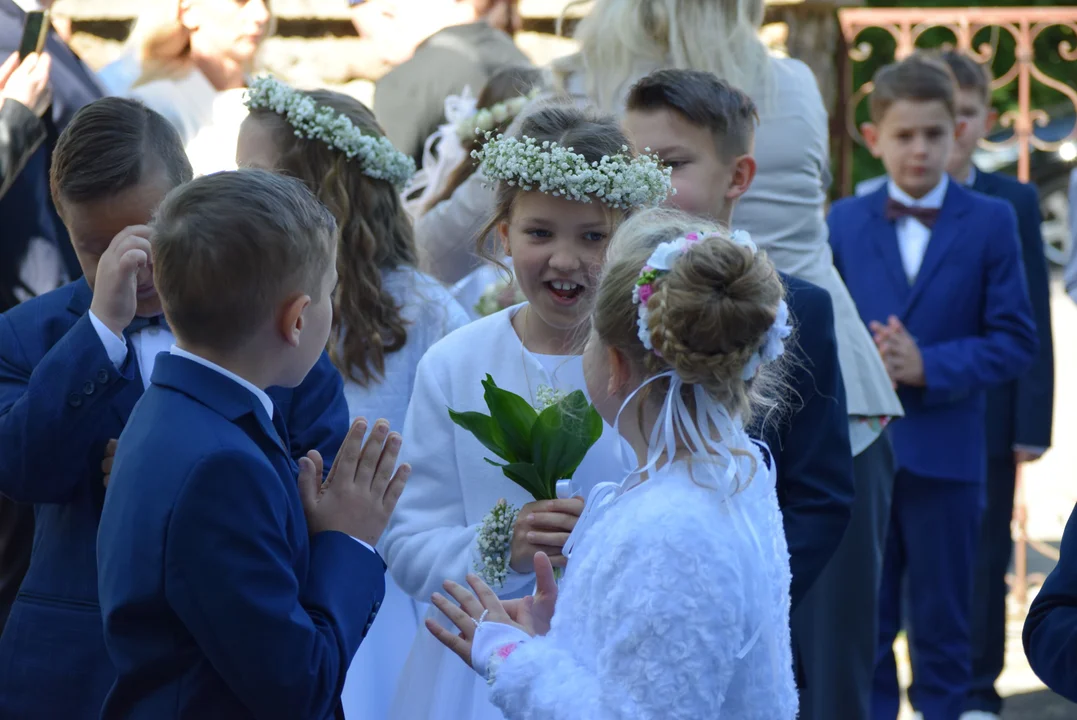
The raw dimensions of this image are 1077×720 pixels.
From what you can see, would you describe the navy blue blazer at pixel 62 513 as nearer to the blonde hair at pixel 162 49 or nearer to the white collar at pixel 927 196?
the blonde hair at pixel 162 49

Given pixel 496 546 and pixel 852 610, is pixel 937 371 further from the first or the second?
pixel 496 546

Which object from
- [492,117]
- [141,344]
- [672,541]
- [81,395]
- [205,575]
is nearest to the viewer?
[205,575]

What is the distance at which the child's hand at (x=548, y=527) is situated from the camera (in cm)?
260

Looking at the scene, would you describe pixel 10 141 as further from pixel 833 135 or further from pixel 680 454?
pixel 833 135

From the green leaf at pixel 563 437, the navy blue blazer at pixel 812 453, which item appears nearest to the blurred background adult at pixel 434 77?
the navy blue blazer at pixel 812 453

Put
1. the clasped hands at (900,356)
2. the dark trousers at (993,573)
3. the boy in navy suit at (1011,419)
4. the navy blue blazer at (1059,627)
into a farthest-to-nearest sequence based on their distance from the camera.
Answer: the boy in navy suit at (1011,419) < the dark trousers at (993,573) < the clasped hands at (900,356) < the navy blue blazer at (1059,627)

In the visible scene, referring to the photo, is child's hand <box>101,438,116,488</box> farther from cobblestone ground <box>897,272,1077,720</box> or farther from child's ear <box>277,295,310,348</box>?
cobblestone ground <box>897,272,1077,720</box>

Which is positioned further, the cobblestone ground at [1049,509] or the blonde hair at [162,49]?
the cobblestone ground at [1049,509]

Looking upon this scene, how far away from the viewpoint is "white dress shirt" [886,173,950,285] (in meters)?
5.20

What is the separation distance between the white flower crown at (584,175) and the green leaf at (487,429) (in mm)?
565

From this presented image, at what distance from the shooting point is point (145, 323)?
2760 mm

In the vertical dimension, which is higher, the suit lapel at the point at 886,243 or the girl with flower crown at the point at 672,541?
the girl with flower crown at the point at 672,541

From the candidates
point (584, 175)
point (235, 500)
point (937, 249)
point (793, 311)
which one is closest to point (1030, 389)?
point (937, 249)

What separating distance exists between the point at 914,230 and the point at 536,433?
3.10 metres
